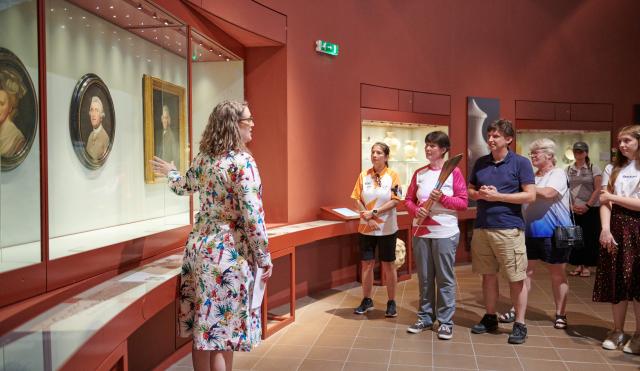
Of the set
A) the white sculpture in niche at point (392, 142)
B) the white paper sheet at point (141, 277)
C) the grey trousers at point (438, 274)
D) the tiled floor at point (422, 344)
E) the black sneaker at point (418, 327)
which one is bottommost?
the tiled floor at point (422, 344)

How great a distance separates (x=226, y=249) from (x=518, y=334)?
2587mm

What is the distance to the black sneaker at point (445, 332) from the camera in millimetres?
4234

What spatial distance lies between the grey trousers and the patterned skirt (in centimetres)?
106

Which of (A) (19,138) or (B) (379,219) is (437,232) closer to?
(B) (379,219)

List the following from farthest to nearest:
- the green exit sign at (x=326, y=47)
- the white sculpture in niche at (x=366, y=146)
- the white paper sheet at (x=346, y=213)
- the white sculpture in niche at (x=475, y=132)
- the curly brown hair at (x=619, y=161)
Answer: the white sculpture in niche at (x=475, y=132), the white sculpture in niche at (x=366, y=146), the green exit sign at (x=326, y=47), the white paper sheet at (x=346, y=213), the curly brown hair at (x=619, y=161)

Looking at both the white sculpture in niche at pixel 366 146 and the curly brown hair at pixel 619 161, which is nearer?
the curly brown hair at pixel 619 161

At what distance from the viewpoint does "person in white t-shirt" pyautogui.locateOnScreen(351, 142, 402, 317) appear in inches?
193

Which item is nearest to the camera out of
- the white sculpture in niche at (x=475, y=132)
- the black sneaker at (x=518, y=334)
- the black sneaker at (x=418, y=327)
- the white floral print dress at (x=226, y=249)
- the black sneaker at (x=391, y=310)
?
the white floral print dress at (x=226, y=249)

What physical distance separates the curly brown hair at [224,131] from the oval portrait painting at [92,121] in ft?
2.31

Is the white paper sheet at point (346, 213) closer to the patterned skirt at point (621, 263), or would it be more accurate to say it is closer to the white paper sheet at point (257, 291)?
the patterned skirt at point (621, 263)

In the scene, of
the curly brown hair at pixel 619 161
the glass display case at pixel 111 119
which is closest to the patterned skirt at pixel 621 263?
the curly brown hair at pixel 619 161

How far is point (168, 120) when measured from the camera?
3.86 meters

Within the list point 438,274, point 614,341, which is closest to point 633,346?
point 614,341

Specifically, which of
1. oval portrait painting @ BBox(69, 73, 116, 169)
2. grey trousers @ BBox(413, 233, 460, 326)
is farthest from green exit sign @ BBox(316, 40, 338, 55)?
oval portrait painting @ BBox(69, 73, 116, 169)
